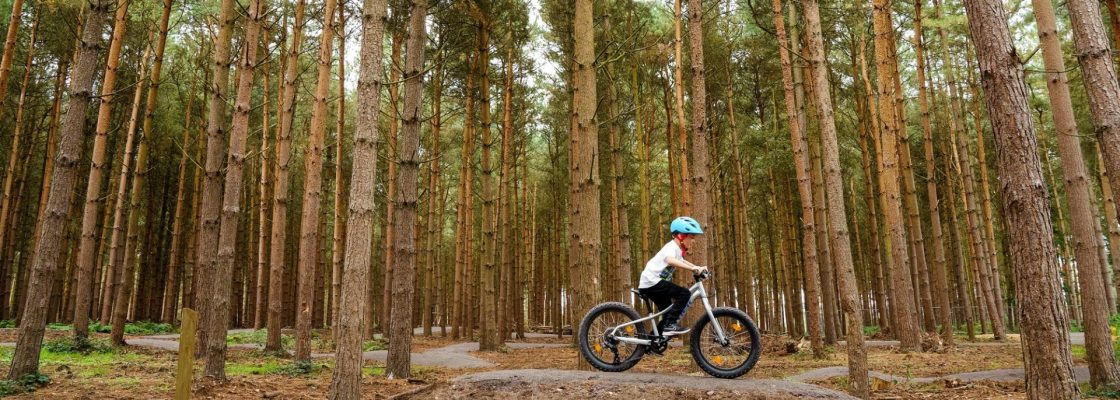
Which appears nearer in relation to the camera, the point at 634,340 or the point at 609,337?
the point at 634,340

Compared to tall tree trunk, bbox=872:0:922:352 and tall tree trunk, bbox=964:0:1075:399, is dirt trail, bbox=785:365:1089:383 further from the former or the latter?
tall tree trunk, bbox=964:0:1075:399

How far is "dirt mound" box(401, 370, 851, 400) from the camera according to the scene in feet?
17.1

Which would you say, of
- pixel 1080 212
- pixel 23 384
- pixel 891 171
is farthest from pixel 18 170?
pixel 1080 212

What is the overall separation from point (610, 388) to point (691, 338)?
4.93 feet

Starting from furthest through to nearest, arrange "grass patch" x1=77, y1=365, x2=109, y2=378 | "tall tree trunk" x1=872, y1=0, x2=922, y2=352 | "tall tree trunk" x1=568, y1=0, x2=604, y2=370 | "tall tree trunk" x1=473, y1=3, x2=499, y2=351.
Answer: "tall tree trunk" x1=473, y1=3, x2=499, y2=351 → "tall tree trunk" x1=872, y1=0, x2=922, y2=352 → "tall tree trunk" x1=568, y1=0, x2=604, y2=370 → "grass patch" x1=77, y1=365, x2=109, y2=378

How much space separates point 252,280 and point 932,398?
24450mm

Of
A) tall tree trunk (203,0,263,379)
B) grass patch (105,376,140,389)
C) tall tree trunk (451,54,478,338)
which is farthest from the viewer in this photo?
tall tree trunk (451,54,478,338)

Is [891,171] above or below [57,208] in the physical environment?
above

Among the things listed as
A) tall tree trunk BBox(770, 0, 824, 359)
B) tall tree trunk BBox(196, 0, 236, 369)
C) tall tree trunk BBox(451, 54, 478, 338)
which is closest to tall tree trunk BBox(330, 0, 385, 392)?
tall tree trunk BBox(196, 0, 236, 369)

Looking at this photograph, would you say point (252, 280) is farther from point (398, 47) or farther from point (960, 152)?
point (960, 152)

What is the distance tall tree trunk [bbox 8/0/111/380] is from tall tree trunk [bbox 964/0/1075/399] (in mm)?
9022

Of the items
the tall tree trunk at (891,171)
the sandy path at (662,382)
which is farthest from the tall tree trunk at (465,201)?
the sandy path at (662,382)

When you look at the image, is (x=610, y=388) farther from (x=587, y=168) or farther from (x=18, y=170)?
(x=18, y=170)

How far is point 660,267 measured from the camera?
20.6 feet
